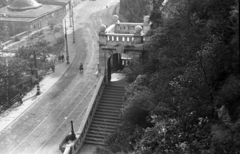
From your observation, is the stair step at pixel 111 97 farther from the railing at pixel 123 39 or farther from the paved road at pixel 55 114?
the paved road at pixel 55 114

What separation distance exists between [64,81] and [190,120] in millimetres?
26881

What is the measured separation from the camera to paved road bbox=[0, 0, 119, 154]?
1114 inches

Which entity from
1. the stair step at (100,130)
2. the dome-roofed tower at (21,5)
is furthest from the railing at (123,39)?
the dome-roofed tower at (21,5)

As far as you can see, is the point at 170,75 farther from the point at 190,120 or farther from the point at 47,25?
the point at 47,25

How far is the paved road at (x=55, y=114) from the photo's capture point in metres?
28.3

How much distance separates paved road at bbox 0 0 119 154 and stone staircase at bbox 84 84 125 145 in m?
2.93

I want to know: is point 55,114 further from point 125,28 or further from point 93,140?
point 125,28

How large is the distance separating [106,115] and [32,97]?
11.9m

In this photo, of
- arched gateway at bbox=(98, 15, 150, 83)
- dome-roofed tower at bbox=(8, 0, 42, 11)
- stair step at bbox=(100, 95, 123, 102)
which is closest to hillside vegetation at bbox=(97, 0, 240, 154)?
arched gateway at bbox=(98, 15, 150, 83)

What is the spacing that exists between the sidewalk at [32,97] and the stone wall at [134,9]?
60.8 feet

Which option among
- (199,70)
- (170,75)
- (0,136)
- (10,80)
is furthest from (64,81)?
(199,70)

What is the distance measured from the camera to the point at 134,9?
6781 cm

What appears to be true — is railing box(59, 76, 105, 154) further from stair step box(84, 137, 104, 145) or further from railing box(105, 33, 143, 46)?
railing box(105, 33, 143, 46)

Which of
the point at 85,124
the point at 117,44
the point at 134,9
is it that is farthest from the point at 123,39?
the point at 134,9
